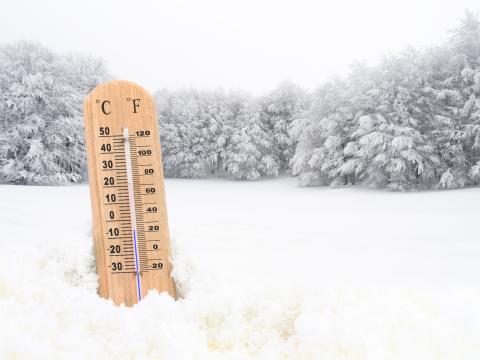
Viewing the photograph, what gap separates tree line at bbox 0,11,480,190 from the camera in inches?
659

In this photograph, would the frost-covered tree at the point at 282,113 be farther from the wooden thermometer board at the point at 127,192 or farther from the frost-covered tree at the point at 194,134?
the wooden thermometer board at the point at 127,192

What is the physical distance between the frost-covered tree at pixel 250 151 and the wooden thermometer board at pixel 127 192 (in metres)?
22.6

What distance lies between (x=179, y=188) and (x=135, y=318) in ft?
64.6

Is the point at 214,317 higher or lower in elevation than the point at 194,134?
lower

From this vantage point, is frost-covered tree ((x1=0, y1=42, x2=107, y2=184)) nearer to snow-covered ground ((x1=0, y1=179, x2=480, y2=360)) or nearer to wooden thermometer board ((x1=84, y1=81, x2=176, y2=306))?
wooden thermometer board ((x1=84, y1=81, x2=176, y2=306))

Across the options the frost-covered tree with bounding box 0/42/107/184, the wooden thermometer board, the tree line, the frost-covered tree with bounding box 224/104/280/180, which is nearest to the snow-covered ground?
the wooden thermometer board

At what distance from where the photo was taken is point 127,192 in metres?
2.17

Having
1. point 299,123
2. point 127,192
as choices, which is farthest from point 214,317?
point 299,123

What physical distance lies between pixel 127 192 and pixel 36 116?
69.3 feet

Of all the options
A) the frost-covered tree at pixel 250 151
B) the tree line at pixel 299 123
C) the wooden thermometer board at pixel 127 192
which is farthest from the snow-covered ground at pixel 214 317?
the frost-covered tree at pixel 250 151

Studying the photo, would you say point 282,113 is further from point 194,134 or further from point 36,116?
point 36,116

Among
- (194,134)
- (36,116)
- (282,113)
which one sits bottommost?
(194,134)

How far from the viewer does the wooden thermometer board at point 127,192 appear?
7.02 feet

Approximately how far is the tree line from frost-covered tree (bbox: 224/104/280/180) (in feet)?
0.25
